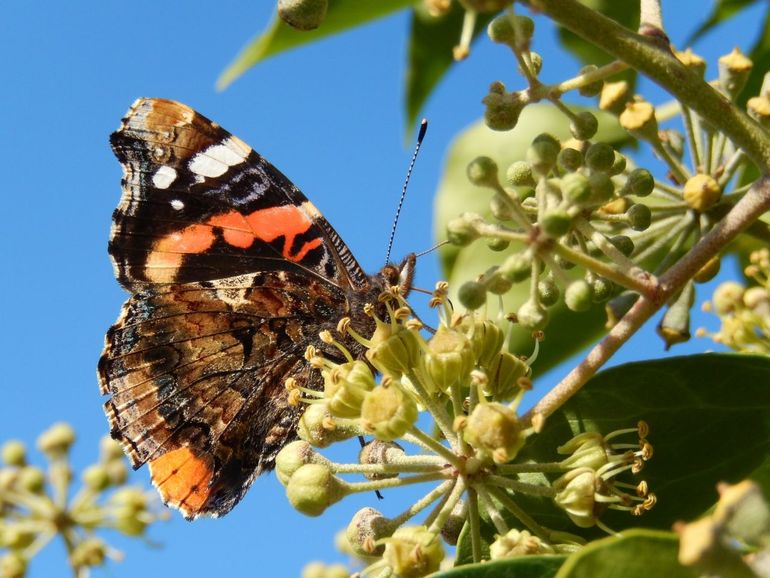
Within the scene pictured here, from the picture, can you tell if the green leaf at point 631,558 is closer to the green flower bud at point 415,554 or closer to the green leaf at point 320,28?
the green flower bud at point 415,554

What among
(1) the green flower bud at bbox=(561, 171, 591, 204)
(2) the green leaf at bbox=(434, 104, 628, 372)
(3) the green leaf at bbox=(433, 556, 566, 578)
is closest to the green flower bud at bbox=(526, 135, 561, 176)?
(1) the green flower bud at bbox=(561, 171, 591, 204)

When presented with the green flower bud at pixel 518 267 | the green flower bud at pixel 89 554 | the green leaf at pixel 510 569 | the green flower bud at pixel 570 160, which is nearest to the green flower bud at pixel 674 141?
the green flower bud at pixel 570 160

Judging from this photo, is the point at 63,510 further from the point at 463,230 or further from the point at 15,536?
the point at 463,230

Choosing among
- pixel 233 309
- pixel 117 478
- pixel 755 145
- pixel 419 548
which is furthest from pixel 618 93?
pixel 117 478

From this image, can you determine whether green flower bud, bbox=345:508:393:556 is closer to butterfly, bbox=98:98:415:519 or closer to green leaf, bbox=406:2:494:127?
butterfly, bbox=98:98:415:519

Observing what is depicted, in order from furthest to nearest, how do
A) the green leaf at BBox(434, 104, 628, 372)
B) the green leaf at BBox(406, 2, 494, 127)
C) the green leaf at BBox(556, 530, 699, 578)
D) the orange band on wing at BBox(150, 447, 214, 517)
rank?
the green leaf at BBox(406, 2, 494, 127) → the orange band on wing at BBox(150, 447, 214, 517) → the green leaf at BBox(434, 104, 628, 372) → the green leaf at BBox(556, 530, 699, 578)

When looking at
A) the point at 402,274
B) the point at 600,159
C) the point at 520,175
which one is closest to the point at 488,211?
the point at 402,274
